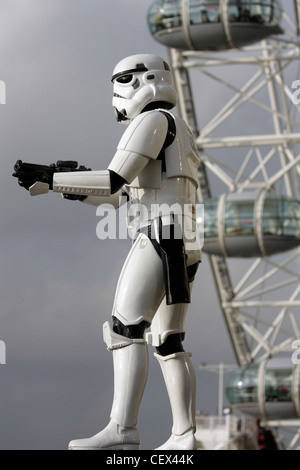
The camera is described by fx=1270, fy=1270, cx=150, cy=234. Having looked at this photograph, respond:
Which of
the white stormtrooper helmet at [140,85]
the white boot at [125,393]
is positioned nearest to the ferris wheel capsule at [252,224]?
the white stormtrooper helmet at [140,85]

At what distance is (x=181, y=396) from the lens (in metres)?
5.97

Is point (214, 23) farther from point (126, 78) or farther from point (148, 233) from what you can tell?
point (148, 233)

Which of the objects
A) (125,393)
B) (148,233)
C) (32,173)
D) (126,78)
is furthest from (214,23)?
(125,393)

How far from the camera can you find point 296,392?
29.3m

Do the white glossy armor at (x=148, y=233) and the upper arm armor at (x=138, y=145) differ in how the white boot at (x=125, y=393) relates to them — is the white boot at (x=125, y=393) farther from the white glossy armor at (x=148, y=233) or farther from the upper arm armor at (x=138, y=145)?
the upper arm armor at (x=138, y=145)

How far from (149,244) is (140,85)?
2.65ft

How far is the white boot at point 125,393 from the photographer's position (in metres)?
5.73

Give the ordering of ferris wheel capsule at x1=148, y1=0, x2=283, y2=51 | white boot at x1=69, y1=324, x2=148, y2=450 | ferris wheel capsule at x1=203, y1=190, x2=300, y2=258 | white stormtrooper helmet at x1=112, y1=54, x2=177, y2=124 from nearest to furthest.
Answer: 1. white boot at x1=69, y1=324, x2=148, y2=450
2. white stormtrooper helmet at x1=112, y1=54, x2=177, y2=124
3. ferris wheel capsule at x1=148, y1=0, x2=283, y2=51
4. ferris wheel capsule at x1=203, y1=190, x2=300, y2=258

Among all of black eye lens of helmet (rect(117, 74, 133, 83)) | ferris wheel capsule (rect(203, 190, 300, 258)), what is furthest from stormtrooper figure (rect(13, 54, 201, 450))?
ferris wheel capsule (rect(203, 190, 300, 258))

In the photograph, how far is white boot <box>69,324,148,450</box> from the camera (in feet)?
18.8

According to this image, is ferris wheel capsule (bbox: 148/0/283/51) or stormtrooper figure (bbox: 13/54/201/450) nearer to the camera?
stormtrooper figure (bbox: 13/54/201/450)

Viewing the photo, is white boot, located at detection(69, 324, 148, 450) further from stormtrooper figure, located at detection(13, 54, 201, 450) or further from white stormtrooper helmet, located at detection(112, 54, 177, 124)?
white stormtrooper helmet, located at detection(112, 54, 177, 124)

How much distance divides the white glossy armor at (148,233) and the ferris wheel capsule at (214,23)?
835 inches

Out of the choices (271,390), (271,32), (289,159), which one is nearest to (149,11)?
(271,32)
